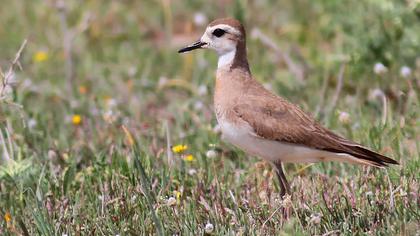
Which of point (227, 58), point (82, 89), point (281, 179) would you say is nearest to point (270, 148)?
point (281, 179)

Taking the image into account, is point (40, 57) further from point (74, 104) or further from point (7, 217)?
point (7, 217)

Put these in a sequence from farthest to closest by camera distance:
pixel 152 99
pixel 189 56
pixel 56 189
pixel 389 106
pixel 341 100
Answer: pixel 189 56, pixel 152 99, pixel 341 100, pixel 389 106, pixel 56 189

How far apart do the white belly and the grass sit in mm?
215

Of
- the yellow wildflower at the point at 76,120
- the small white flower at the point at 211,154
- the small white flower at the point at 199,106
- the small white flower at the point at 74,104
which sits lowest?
the yellow wildflower at the point at 76,120

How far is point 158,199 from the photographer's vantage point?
5.57 metres

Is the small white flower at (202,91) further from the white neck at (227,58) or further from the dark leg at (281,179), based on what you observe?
the dark leg at (281,179)

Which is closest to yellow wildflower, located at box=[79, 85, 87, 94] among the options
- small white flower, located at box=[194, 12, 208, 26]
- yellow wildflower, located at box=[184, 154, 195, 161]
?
small white flower, located at box=[194, 12, 208, 26]

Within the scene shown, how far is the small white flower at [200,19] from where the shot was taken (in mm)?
10383

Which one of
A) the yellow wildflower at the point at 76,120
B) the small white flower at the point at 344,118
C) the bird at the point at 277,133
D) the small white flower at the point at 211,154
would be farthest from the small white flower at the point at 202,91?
the bird at the point at 277,133

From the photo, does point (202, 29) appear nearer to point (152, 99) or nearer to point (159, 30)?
→ point (159, 30)

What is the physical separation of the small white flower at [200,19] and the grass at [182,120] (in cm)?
9

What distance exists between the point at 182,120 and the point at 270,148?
7.09ft

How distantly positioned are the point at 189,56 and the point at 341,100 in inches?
89.1

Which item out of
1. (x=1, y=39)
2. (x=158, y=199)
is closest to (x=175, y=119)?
(x=158, y=199)
